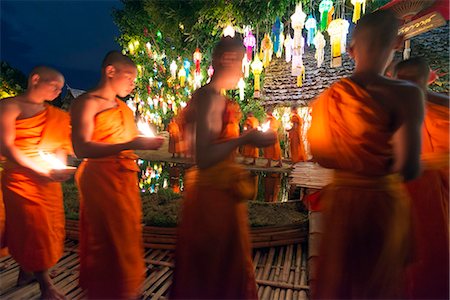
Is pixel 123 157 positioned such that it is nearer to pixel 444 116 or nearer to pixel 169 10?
pixel 444 116

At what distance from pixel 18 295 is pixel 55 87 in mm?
1871

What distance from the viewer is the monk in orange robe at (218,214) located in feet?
5.77

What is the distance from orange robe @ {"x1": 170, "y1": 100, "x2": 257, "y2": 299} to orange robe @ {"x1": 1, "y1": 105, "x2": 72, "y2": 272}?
1.33m

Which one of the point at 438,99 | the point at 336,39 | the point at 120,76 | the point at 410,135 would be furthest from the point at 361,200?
the point at 336,39

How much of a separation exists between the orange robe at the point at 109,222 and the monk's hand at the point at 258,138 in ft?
3.40

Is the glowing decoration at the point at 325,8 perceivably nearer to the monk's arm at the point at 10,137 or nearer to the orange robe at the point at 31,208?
the orange robe at the point at 31,208

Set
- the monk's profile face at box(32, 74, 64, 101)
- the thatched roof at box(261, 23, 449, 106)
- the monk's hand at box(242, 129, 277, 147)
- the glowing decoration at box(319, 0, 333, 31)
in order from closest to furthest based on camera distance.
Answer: the monk's hand at box(242, 129, 277, 147) → the monk's profile face at box(32, 74, 64, 101) → the glowing decoration at box(319, 0, 333, 31) → the thatched roof at box(261, 23, 449, 106)

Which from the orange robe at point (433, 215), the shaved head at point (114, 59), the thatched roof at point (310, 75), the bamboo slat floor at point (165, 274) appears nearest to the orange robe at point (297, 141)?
the thatched roof at point (310, 75)

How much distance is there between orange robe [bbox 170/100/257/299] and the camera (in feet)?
5.81

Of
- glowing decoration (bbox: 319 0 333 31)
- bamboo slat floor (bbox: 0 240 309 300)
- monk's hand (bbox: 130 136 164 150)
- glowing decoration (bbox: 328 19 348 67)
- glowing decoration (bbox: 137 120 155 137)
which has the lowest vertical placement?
bamboo slat floor (bbox: 0 240 309 300)

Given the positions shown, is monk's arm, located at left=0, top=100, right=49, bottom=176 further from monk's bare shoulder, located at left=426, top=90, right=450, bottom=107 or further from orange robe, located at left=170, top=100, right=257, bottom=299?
monk's bare shoulder, located at left=426, top=90, right=450, bottom=107

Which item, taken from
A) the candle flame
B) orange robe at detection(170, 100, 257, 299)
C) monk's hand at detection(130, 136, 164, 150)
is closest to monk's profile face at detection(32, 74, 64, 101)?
the candle flame

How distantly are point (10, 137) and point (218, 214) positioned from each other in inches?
73.5

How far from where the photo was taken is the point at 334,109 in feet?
5.27
